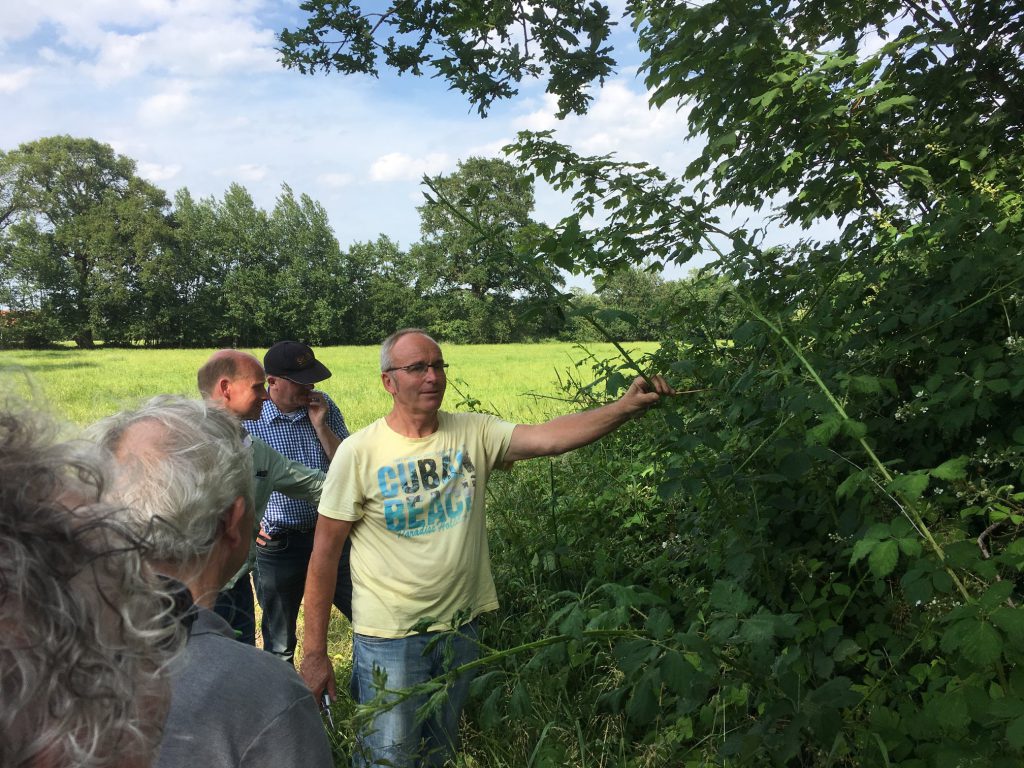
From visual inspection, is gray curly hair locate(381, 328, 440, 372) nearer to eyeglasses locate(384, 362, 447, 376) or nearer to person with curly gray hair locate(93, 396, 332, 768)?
eyeglasses locate(384, 362, 447, 376)

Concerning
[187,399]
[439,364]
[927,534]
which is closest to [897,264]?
[927,534]

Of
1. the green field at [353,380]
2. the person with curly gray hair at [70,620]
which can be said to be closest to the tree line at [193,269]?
the green field at [353,380]

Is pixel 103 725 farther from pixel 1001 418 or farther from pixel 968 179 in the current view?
pixel 968 179

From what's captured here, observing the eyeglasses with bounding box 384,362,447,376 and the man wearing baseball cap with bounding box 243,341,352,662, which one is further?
the man wearing baseball cap with bounding box 243,341,352,662

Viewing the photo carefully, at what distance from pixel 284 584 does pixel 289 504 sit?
47cm

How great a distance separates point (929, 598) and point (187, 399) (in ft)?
5.57

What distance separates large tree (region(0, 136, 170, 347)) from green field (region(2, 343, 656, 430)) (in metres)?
20.6

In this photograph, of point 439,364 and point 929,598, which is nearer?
point 929,598

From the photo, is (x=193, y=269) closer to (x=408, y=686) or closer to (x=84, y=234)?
(x=84, y=234)

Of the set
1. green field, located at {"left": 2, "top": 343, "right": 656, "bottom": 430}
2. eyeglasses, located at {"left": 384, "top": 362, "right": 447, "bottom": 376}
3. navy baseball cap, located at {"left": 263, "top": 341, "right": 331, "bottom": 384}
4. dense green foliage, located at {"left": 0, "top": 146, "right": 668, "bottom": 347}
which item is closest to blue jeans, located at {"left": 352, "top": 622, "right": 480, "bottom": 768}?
eyeglasses, located at {"left": 384, "top": 362, "right": 447, "bottom": 376}

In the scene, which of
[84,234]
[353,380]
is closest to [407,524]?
[353,380]

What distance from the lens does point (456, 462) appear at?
→ 266 centimetres

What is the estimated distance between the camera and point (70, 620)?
22.0 inches

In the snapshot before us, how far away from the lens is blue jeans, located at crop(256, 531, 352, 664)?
367cm
